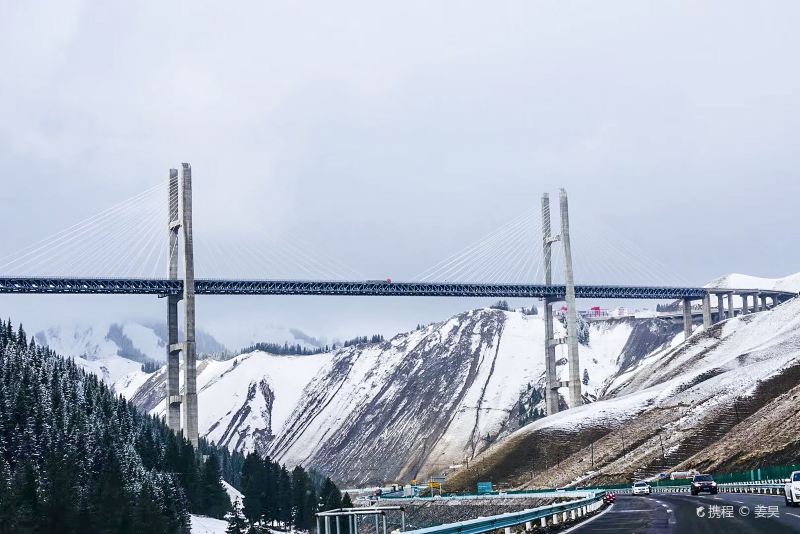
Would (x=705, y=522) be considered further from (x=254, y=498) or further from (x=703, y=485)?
(x=254, y=498)

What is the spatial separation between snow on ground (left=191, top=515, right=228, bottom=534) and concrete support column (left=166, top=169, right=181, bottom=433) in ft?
44.8

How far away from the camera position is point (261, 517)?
190125 millimetres

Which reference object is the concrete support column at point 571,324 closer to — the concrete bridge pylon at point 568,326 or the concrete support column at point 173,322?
the concrete bridge pylon at point 568,326

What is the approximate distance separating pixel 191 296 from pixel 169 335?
7.67 metres

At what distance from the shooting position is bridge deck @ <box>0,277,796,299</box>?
152 m

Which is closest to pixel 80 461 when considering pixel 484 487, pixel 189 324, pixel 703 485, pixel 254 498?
pixel 189 324

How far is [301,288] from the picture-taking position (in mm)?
170250

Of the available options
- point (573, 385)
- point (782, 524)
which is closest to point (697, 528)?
point (782, 524)

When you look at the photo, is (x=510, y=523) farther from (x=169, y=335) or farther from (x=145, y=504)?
(x=169, y=335)

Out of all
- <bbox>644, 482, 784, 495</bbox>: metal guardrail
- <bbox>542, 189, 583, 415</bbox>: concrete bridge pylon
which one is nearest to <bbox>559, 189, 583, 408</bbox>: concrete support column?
<bbox>542, 189, 583, 415</bbox>: concrete bridge pylon

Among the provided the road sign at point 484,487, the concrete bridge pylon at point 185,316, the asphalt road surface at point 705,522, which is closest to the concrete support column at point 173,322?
the concrete bridge pylon at point 185,316

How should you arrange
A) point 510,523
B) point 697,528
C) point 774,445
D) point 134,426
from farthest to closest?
point 134,426 < point 774,445 < point 510,523 < point 697,528

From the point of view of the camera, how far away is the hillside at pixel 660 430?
136 meters

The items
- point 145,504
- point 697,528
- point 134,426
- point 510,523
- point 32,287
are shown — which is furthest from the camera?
point 134,426
